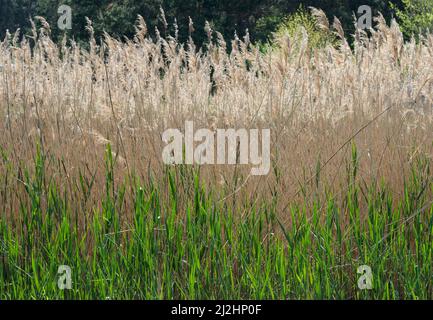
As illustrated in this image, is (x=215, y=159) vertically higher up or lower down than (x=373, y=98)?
lower down

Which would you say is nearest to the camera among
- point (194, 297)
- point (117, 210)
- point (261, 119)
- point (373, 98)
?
point (194, 297)

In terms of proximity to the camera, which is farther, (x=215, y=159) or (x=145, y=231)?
(x=215, y=159)

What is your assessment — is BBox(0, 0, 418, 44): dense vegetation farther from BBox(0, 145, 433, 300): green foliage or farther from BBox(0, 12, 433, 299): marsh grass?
BBox(0, 145, 433, 300): green foliage

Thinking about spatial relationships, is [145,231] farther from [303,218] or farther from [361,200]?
[361,200]

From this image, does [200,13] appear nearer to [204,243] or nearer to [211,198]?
[211,198]

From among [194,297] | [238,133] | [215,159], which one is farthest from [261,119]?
[194,297]

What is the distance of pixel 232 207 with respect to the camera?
384cm

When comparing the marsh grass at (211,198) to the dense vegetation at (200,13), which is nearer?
the marsh grass at (211,198)

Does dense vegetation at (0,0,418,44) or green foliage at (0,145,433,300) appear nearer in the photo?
green foliage at (0,145,433,300)

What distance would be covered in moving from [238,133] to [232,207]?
0.57 meters

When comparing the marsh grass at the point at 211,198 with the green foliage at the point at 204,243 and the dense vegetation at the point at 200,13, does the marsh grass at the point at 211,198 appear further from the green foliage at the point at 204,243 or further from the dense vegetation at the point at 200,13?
the dense vegetation at the point at 200,13

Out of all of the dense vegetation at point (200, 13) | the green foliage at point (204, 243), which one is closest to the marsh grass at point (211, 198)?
the green foliage at point (204, 243)

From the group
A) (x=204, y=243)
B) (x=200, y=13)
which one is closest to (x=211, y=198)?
(x=204, y=243)

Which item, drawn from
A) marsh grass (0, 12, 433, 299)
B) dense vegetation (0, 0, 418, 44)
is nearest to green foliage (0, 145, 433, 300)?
marsh grass (0, 12, 433, 299)
